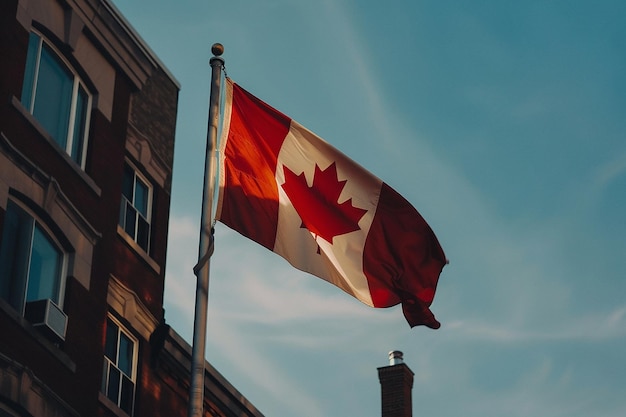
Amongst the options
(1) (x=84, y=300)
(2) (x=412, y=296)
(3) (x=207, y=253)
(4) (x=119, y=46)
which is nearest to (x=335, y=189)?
(2) (x=412, y=296)

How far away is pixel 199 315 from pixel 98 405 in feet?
16.7

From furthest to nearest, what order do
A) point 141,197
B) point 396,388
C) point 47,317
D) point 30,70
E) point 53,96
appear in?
point 396,388 → point 141,197 → point 53,96 → point 30,70 → point 47,317

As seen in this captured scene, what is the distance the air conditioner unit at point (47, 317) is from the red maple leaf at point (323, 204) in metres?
3.87

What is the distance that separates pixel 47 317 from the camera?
1734cm

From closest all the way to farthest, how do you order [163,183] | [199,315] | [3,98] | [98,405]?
[199,315] → [3,98] → [98,405] → [163,183]

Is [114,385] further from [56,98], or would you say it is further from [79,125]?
[56,98]

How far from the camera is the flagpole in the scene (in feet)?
46.3

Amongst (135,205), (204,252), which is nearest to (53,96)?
(135,205)

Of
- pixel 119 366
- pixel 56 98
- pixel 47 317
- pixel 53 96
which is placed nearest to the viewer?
pixel 47 317

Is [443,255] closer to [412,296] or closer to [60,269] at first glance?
[412,296]

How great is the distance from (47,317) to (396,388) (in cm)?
2237

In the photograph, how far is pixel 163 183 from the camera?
23500mm

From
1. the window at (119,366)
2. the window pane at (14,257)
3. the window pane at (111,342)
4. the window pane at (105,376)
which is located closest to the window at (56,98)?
the window pane at (14,257)

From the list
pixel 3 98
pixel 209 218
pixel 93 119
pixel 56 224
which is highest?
pixel 93 119
